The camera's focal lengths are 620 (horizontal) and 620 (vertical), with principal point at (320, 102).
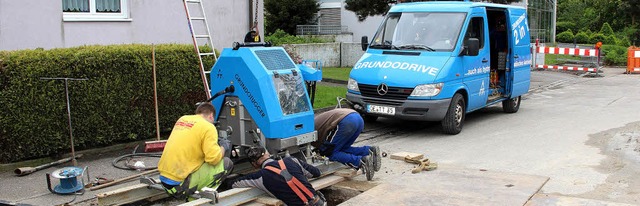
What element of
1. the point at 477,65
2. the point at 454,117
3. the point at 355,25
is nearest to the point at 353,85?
the point at 454,117

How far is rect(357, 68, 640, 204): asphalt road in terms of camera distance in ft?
25.6

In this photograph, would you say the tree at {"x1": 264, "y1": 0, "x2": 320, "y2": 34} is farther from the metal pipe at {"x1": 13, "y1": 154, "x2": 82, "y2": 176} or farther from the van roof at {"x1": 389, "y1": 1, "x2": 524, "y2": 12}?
the metal pipe at {"x1": 13, "y1": 154, "x2": 82, "y2": 176}

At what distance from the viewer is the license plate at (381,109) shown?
34.8 feet

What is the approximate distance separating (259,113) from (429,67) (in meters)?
4.65

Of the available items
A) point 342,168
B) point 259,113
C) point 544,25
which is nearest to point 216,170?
point 259,113

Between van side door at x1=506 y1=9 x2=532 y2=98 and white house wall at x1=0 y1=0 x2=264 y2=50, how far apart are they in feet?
18.2

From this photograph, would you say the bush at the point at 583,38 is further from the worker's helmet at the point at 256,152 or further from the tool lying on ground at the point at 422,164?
the worker's helmet at the point at 256,152

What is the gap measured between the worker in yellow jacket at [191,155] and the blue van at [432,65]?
3974mm

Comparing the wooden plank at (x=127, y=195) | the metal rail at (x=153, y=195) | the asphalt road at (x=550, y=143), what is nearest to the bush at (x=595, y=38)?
the asphalt road at (x=550, y=143)

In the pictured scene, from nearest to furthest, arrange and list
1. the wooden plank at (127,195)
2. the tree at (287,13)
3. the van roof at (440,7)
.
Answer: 1. the wooden plank at (127,195)
2. the van roof at (440,7)
3. the tree at (287,13)

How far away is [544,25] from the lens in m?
39.1

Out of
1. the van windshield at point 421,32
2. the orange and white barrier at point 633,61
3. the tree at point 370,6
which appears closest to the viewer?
the van windshield at point 421,32

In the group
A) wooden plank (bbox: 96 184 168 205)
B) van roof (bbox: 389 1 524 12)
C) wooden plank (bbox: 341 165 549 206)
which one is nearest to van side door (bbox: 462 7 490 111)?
van roof (bbox: 389 1 524 12)

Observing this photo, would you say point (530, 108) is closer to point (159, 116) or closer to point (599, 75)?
point (159, 116)
